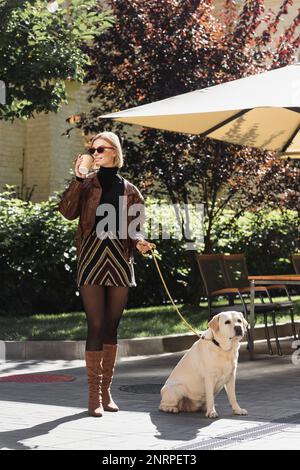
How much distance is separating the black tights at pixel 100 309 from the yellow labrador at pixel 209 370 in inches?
26.1

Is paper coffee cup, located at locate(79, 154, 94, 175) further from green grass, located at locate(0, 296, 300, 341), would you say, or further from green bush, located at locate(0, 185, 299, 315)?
green bush, located at locate(0, 185, 299, 315)

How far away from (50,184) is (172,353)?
12706 millimetres

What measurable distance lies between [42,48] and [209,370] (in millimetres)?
7577

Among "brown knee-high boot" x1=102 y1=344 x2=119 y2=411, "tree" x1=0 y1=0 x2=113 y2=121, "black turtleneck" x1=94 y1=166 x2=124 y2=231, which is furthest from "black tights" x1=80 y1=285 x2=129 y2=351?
"tree" x1=0 y1=0 x2=113 y2=121

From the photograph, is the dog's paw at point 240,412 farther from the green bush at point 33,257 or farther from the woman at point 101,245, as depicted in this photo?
the green bush at point 33,257

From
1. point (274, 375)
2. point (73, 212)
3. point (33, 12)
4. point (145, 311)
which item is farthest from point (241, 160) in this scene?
point (73, 212)

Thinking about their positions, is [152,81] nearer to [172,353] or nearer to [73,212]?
[172,353]

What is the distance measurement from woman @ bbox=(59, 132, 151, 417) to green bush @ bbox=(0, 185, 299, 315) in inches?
309

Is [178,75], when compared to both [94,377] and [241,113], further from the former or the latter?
[94,377]

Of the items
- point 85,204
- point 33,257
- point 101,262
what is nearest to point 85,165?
point 85,204

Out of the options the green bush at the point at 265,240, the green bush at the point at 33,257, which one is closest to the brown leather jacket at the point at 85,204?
the green bush at the point at 33,257

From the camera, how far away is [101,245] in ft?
26.2

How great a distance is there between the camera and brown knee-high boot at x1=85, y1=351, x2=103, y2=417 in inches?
316

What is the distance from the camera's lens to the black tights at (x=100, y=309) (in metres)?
7.99
